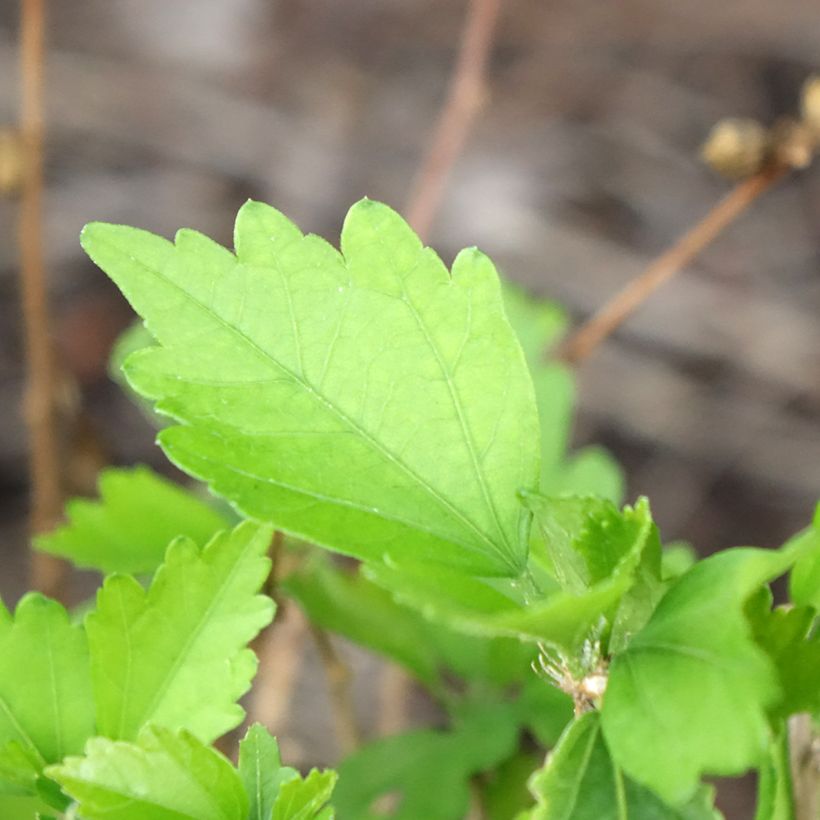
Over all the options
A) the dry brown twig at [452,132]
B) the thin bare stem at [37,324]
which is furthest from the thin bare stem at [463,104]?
the thin bare stem at [37,324]

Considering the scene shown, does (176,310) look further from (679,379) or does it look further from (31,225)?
(679,379)

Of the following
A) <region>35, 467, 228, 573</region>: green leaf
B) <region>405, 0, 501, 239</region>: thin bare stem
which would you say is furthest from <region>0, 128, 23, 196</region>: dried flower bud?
<region>405, 0, 501, 239</region>: thin bare stem

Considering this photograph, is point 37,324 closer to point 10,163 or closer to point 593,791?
point 10,163

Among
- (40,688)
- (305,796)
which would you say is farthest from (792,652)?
(40,688)

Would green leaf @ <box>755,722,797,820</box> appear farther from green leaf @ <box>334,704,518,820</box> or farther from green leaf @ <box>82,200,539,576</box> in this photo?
green leaf @ <box>334,704,518,820</box>

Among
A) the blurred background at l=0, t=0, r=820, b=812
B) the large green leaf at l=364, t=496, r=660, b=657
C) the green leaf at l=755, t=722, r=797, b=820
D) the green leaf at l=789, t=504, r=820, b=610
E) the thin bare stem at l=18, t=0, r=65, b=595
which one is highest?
the blurred background at l=0, t=0, r=820, b=812

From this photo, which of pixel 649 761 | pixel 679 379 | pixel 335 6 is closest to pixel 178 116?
pixel 335 6
